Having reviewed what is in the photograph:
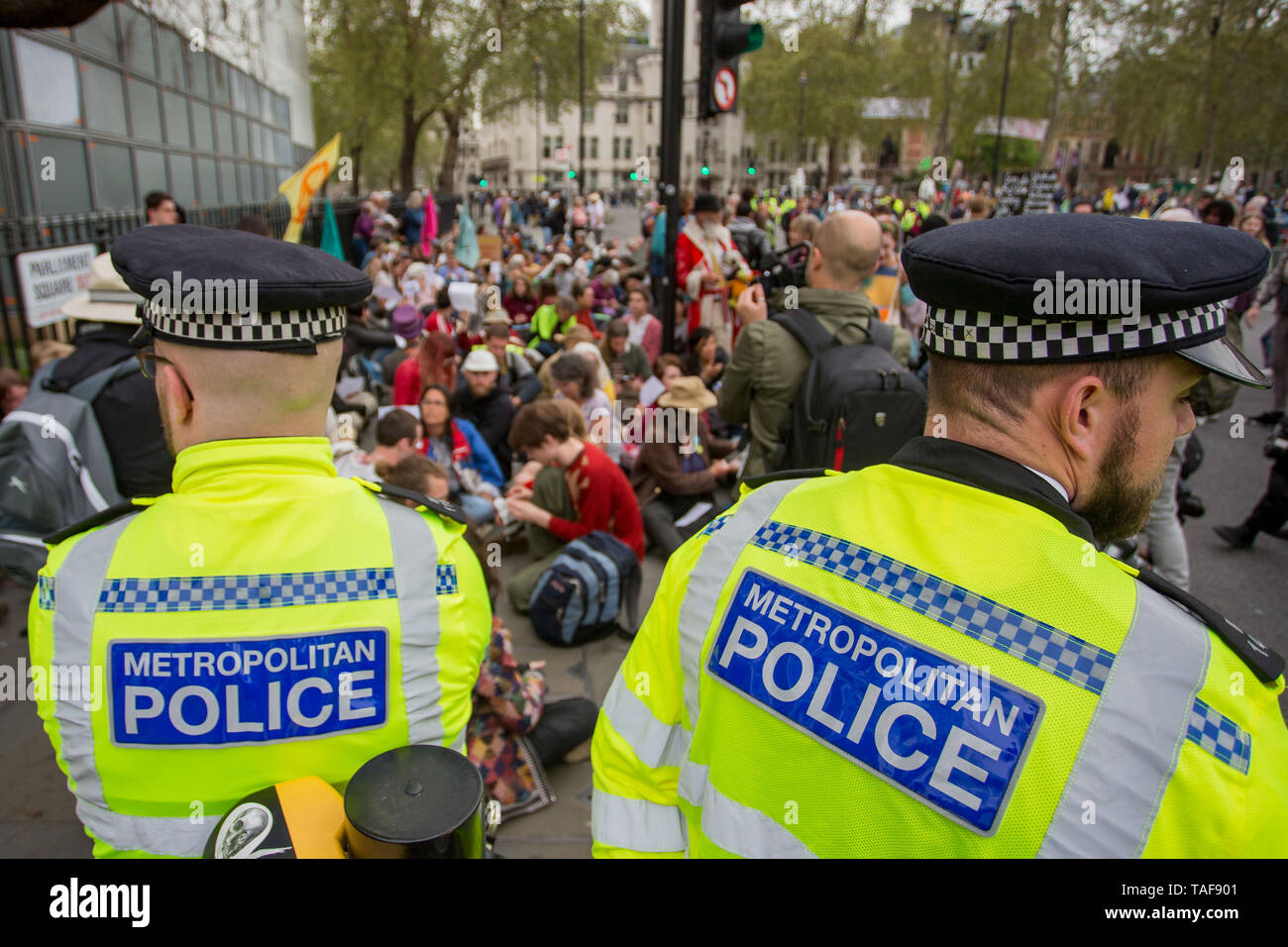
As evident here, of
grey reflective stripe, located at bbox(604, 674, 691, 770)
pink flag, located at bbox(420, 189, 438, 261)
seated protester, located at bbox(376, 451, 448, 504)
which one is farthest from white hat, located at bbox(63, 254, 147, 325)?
pink flag, located at bbox(420, 189, 438, 261)

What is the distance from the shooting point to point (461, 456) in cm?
593

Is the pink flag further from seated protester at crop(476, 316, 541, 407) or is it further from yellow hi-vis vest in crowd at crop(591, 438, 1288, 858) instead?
yellow hi-vis vest in crowd at crop(591, 438, 1288, 858)

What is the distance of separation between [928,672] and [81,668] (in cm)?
144

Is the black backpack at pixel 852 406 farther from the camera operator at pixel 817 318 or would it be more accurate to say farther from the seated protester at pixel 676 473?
the seated protester at pixel 676 473

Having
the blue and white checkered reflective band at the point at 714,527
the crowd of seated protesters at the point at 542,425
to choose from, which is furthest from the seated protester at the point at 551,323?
the blue and white checkered reflective band at the point at 714,527

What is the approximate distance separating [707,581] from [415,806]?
0.58m

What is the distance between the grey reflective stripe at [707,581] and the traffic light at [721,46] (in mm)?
4761

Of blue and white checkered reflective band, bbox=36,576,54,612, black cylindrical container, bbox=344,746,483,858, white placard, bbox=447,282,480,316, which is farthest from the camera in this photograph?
white placard, bbox=447,282,480,316

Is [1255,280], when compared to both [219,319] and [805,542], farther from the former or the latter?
[219,319]

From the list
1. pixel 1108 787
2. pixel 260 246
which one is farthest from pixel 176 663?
pixel 1108 787

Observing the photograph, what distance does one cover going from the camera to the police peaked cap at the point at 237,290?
1552 millimetres

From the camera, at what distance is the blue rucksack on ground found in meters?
4.47

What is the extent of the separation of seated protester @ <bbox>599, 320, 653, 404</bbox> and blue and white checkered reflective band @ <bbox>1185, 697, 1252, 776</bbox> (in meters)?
7.00

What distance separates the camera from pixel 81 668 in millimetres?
1474
